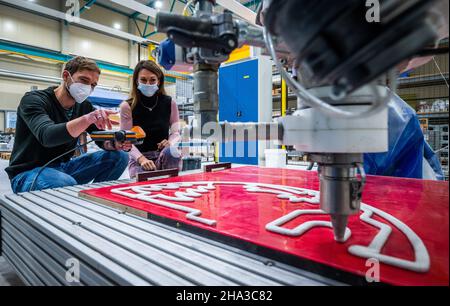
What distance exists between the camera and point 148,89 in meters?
1.75

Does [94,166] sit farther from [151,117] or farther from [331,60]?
[331,60]

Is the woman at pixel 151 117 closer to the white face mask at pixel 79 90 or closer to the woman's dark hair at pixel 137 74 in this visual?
the woman's dark hair at pixel 137 74

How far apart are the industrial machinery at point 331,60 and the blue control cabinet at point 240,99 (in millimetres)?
2545

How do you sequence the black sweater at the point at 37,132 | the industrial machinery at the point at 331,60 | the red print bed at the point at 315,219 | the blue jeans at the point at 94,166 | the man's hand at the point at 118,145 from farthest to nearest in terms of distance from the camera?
the blue jeans at the point at 94,166 → the man's hand at the point at 118,145 → the black sweater at the point at 37,132 → the red print bed at the point at 315,219 → the industrial machinery at the point at 331,60

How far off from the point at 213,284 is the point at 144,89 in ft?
5.16

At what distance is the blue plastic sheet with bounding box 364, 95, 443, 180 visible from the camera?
1034 millimetres

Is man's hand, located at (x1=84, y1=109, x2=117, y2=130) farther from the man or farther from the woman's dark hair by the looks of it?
the woman's dark hair

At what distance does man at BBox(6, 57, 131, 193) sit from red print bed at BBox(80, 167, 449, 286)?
409 millimetres

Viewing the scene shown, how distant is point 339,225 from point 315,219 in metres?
0.15

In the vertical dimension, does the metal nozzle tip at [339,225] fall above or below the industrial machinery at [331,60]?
below

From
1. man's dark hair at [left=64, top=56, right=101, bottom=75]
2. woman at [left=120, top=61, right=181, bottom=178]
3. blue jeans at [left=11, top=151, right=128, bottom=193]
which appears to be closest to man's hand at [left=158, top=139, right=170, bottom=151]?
woman at [left=120, top=61, right=181, bottom=178]

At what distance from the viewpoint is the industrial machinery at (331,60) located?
0.27 m

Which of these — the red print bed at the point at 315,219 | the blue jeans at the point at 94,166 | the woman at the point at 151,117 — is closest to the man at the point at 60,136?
the blue jeans at the point at 94,166
